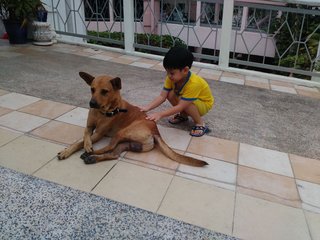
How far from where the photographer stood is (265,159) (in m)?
2.62

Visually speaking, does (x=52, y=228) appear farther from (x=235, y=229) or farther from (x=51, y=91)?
(x=51, y=91)

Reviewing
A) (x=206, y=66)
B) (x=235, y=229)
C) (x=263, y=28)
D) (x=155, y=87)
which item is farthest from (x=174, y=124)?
(x=263, y=28)

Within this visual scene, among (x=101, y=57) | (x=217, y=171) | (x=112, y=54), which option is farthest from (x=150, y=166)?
(x=112, y=54)

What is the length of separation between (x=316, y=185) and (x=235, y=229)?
3.02 ft

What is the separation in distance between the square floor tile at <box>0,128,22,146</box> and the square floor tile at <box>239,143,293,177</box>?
1.96 meters

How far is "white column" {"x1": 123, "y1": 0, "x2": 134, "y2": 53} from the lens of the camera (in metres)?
5.76

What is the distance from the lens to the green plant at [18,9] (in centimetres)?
538

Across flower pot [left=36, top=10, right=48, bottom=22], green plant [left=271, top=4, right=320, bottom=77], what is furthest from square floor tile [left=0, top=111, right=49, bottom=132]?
green plant [left=271, top=4, right=320, bottom=77]

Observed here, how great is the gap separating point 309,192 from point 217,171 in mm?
681

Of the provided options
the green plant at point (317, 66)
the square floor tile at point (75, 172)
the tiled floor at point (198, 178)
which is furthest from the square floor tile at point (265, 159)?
the green plant at point (317, 66)

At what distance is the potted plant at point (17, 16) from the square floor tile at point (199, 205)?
15.7ft

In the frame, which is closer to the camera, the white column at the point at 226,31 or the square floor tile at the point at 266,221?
the square floor tile at the point at 266,221

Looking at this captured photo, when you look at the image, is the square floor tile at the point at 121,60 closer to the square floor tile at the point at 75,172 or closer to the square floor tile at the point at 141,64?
the square floor tile at the point at 141,64

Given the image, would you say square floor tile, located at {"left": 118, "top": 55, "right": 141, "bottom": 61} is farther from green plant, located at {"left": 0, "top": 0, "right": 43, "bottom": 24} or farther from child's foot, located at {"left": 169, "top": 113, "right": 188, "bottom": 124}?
child's foot, located at {"left": 169, "top": 113, "right": 188, "bottom": 124}
